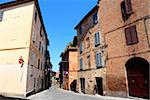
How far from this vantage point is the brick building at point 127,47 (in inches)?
521

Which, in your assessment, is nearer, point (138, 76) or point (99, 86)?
point (138, 76)

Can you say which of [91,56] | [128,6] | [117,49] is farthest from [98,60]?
[128,6]

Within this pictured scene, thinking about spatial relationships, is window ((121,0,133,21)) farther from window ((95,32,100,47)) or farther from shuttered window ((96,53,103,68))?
shuttered window ((96,53,103,68))

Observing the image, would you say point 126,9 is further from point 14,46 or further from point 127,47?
point 14,46

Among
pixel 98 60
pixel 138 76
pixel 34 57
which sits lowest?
pixel 138 76

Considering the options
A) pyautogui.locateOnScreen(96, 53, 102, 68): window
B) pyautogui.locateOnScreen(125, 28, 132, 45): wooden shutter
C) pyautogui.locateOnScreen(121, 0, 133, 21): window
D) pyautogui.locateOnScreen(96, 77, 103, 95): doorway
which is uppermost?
pyautogui.locateOnScreen(121, 0, 133, 21): window

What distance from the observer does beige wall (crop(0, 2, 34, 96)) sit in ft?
46.9

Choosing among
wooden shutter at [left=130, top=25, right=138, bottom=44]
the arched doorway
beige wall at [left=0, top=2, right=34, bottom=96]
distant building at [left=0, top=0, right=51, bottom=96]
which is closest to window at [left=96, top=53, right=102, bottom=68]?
the arched doorway

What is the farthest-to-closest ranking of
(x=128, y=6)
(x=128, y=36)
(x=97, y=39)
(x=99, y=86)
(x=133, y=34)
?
1. (x=97, y=39)
2. (x=99, y=86)
3. (x=128, y=6)
4. (x=128, y=36)
5. (x=133, y=34)

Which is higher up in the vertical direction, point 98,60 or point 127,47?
point 127,47

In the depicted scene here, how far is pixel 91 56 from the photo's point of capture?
20.3 meters

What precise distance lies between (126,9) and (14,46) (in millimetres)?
11344

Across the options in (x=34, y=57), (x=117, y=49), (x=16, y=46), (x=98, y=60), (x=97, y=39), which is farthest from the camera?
(x=97, y=39)

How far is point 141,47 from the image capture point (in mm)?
13336
